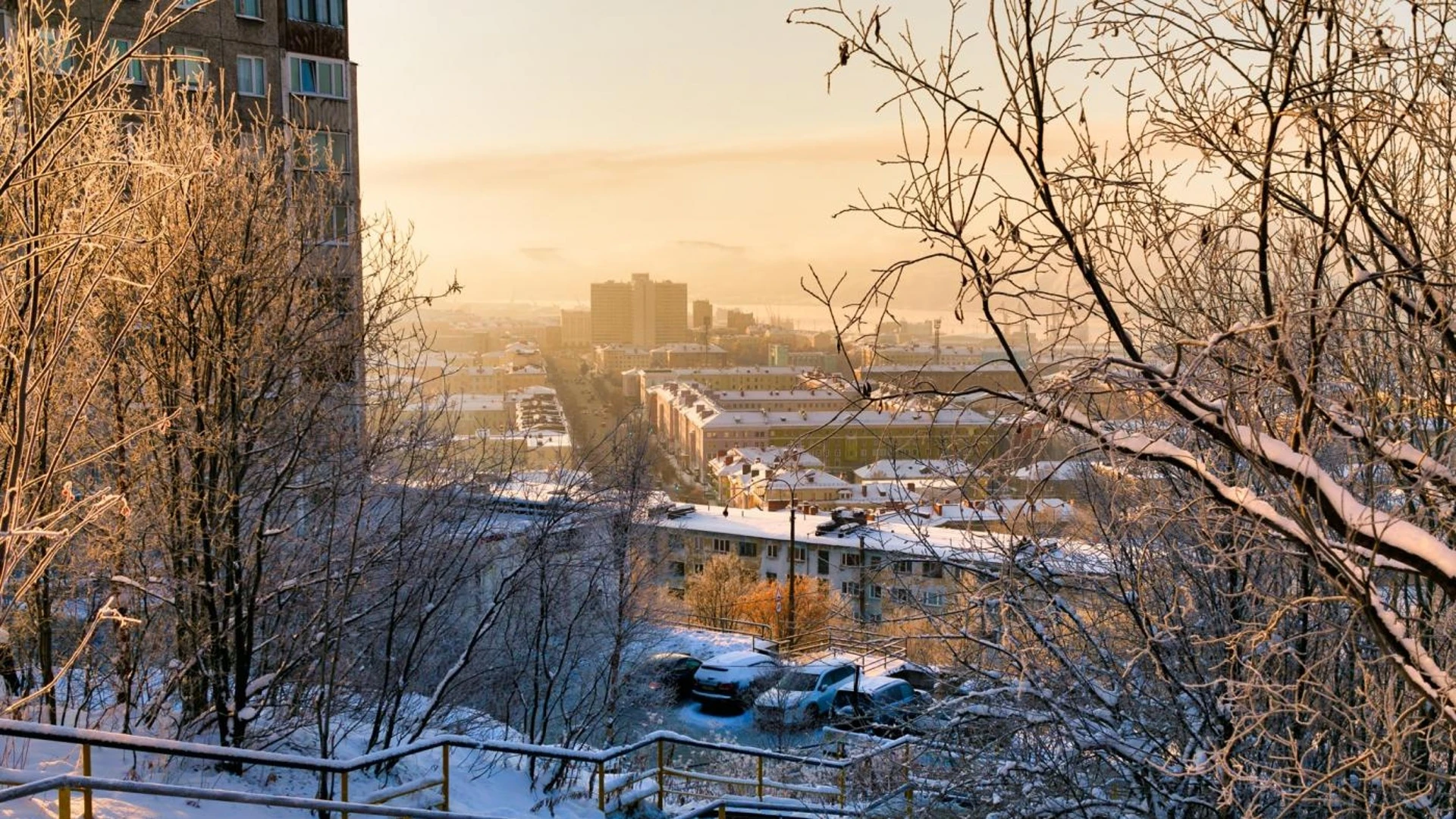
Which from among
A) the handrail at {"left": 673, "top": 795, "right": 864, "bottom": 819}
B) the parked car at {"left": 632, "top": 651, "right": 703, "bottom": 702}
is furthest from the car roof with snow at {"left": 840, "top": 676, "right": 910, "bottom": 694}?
the handrail at {"left": 673, "top": 795, "right": 864, "bottom": 819}

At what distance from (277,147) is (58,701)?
5728 mm

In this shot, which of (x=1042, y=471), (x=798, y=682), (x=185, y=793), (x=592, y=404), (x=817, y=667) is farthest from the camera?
(x=592, y=404)

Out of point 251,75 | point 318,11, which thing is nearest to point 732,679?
point 251,75

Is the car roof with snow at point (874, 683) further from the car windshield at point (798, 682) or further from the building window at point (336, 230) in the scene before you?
the building window at point (336, 230)

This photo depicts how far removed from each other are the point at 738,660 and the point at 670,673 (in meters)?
1.61

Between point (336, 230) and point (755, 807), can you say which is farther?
point (336, 230)

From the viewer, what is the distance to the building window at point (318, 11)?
22422mm

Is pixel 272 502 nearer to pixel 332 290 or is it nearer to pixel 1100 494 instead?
pixel 332 290

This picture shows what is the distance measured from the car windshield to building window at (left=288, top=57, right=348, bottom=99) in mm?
15256

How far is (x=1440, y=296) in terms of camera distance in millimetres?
3803

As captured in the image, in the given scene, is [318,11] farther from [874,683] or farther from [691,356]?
[691,356]

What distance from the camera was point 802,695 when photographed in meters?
21.0

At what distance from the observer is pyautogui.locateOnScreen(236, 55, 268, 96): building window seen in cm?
2197

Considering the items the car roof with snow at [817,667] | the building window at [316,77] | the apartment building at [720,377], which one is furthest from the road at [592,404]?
the building window at [316,77]
